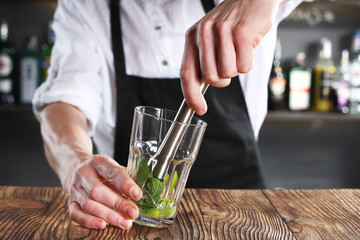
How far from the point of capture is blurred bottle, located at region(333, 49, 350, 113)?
2449 mm

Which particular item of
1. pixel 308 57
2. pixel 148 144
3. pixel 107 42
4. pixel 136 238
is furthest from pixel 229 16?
pixel 308 57

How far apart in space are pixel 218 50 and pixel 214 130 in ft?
2.38

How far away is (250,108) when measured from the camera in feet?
4.82

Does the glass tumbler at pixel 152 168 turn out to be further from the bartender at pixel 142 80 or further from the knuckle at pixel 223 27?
the bartender at pixel 142 80

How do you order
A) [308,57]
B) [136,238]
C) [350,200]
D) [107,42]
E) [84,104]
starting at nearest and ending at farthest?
[136,238]
[350,200]
[84,104]
[107,42]
[308,57]

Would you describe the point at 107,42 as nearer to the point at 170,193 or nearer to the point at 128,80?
the point at 128,80

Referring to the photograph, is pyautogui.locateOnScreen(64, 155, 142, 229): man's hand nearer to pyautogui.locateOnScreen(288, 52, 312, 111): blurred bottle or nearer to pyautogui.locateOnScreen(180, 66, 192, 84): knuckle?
pyautogui.locateOnScreen(180, 66, 192, 84): knuckle

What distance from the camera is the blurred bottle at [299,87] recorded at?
244cm

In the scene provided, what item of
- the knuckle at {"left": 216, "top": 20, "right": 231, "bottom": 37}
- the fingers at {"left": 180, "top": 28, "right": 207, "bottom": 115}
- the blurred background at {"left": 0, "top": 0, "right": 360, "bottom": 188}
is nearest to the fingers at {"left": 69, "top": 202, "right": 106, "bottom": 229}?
the fingers at {"left": 180, "top": 28, "right": 207, "bottom": 115}

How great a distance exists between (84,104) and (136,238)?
58cm

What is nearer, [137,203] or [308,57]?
[137,203]

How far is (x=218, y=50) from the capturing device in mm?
736

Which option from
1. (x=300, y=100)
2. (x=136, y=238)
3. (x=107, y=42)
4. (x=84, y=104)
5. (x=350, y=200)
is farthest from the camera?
(x=300, y=100)

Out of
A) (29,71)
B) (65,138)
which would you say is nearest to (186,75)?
(65,138)
